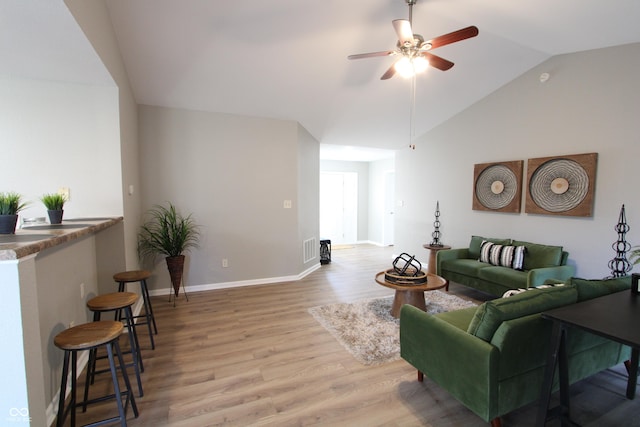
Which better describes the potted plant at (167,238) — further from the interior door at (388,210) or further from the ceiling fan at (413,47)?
the interior door at (388,210)

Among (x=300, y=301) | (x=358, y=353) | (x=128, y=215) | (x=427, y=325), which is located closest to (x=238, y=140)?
(x=128, y=215)

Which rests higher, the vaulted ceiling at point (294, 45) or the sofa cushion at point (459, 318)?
the vaulted ceiling at point (294, 45)

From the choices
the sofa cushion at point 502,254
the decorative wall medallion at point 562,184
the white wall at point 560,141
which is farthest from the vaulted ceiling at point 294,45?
the sofa cushion at point 502,254

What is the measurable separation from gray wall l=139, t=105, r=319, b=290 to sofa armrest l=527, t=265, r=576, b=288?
3.14 metres

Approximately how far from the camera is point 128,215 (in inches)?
123

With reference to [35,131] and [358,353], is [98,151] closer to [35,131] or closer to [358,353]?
[35,131]

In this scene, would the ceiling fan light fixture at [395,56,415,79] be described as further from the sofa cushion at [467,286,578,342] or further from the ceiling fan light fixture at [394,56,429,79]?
the sofa cushion at [467,286,578,342]

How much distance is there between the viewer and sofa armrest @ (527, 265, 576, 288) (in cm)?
319

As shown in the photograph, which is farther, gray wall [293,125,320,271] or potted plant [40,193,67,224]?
gray wall [293,125,320,271]

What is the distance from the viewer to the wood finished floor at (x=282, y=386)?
185 cm

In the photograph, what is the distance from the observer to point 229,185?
4.34 meters

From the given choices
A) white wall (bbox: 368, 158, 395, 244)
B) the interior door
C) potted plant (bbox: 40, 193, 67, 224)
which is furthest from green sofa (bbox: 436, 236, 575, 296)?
potted plant (bbox: 40, 193, 67, 224)

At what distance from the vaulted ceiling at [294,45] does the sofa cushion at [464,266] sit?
241 centimetres

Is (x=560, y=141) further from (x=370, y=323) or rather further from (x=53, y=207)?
(x=53, y=207)
